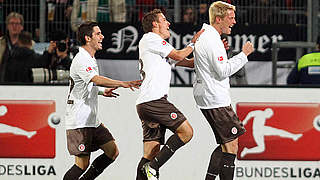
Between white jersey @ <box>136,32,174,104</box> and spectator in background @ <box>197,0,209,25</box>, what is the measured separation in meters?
2.77

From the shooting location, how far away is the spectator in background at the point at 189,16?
12.2 m

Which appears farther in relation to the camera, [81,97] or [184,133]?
[81,97]

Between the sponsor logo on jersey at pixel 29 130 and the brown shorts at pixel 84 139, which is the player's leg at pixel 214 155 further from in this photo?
the sponsor logo on jersey at pixel 29 130

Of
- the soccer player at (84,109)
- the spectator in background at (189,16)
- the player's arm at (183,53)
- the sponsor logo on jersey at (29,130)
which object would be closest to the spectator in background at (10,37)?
the sponsor logo on jersey at (29,130)

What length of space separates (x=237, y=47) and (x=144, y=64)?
3.05m

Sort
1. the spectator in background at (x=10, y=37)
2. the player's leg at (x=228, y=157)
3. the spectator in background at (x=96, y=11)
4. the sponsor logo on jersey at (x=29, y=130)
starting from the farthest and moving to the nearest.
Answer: the spectator in background at (x=96, y=11) < the spectator in background at (x=10, y=37) < the sponsor logo on jersey at (x=29, y=130) < the player's leg at (x=228, y=157)

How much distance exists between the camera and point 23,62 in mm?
11797

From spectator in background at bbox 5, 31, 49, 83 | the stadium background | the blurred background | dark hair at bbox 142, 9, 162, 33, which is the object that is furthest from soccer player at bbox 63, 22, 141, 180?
the blurred background

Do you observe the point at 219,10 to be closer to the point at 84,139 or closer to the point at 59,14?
the point at 84,139

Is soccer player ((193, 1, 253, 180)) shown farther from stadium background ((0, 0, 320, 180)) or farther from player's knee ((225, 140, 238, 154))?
stadium background ((0, 0, 320, 180))

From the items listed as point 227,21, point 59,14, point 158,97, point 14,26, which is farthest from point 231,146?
point 14,26

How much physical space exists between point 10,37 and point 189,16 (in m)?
2.25

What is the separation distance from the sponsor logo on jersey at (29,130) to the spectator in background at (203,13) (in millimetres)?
2285

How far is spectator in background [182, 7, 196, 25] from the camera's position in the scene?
12165 mm
